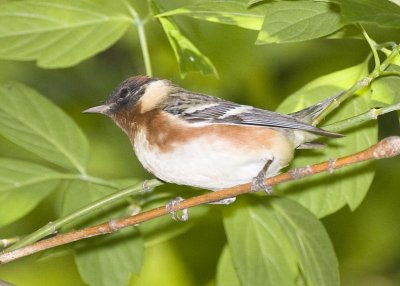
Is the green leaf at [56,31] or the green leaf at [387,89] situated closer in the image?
the green leaf at [387,89]

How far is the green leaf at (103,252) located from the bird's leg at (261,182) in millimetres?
629

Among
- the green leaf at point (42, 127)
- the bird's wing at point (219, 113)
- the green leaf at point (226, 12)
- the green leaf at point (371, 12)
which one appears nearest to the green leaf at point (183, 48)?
the green leaf at point (226, 12)

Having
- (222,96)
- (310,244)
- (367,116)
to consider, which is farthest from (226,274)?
(222,96)

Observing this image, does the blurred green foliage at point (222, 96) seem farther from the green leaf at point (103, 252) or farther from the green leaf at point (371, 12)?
the green leaf at point (371, 12)

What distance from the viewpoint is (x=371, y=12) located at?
106 inches

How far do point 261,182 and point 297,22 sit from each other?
0.59 meters

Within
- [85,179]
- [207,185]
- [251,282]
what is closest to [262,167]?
[207,185]

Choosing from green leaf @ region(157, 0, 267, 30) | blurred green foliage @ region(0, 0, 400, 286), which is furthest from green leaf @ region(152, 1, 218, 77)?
blurred green foliage @ region(0, 0, 400, 286)

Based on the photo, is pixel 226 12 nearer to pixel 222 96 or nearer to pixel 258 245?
pixel 258 245

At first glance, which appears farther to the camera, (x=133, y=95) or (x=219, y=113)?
(x=133, y=95)

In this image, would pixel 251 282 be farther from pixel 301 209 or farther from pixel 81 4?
pixel 81 4

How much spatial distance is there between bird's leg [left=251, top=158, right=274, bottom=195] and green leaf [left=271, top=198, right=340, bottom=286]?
145 mm

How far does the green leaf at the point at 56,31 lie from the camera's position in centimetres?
358

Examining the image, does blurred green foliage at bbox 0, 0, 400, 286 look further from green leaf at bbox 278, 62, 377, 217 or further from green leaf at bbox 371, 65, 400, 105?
green leaf at bbox 371, 65, 400, 105
